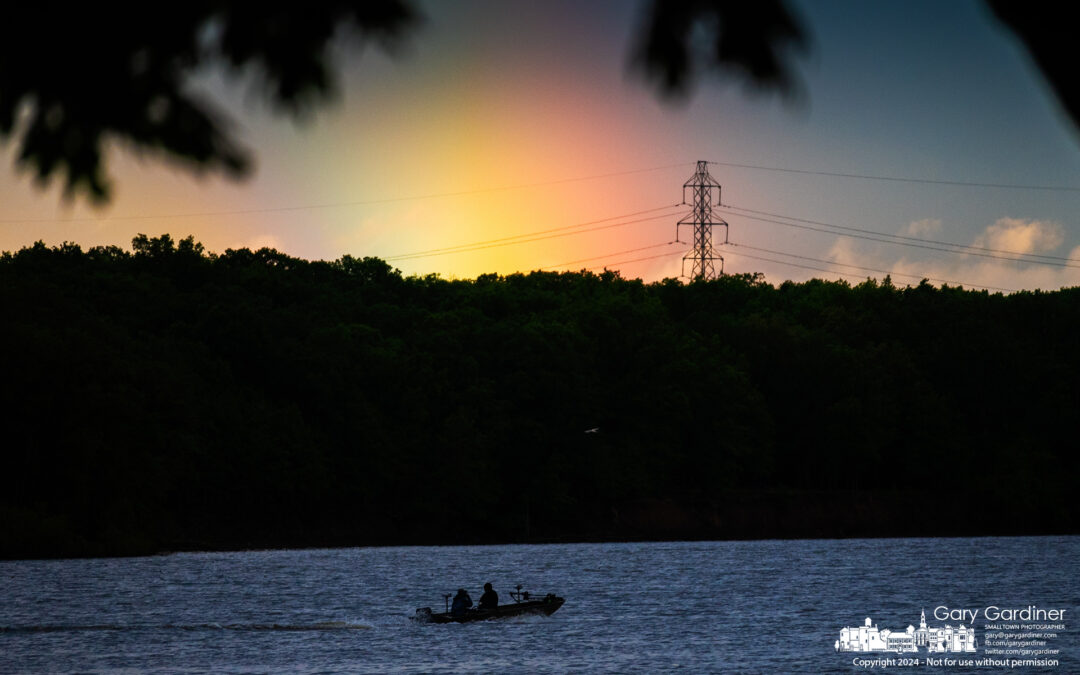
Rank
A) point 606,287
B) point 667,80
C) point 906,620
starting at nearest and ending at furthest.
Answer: point 667,80
point 906,620
point 606,287

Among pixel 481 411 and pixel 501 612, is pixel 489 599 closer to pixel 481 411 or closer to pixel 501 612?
pixel 501 612

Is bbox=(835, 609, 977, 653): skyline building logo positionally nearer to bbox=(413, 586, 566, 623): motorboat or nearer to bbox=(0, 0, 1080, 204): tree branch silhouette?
bbox=(413, 586, 566, 623): motorboat

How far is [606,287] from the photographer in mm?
194250

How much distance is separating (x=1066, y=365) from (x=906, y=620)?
9546 cm

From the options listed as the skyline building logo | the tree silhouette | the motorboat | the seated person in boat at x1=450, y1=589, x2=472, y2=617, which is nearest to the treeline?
the motorboat

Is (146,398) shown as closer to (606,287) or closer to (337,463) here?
(337,463)

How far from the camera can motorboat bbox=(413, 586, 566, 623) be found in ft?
224

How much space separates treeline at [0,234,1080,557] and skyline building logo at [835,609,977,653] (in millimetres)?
57949

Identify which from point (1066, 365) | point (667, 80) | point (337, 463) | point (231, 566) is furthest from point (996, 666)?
point (1066, 365)

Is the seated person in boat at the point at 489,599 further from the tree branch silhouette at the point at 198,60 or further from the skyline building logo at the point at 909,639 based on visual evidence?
the tree branch silhouette at the point at 198,60

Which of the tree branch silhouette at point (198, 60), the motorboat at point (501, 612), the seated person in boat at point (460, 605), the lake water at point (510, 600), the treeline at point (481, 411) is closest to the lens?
the tree branch silhouette at point (198, 60)

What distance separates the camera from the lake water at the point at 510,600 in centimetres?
5722

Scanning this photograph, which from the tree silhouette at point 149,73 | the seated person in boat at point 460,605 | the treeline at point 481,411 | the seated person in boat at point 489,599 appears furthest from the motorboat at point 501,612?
the tree silhouette at point 149,73

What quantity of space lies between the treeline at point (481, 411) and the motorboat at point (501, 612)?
1669 inches
